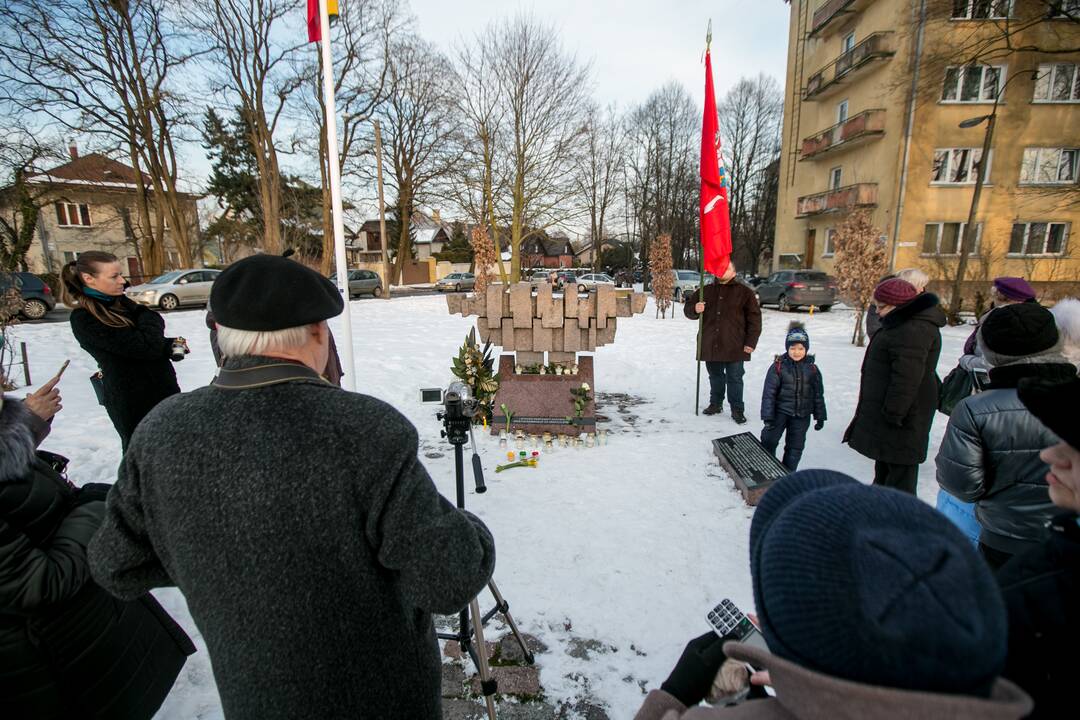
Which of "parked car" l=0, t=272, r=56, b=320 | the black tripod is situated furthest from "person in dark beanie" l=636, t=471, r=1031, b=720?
"parked car" l=0, t=272, r=56, b=320

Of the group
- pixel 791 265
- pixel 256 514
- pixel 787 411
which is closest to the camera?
pixel 256 514

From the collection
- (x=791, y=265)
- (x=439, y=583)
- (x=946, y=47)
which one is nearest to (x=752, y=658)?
(x=439, y=583)

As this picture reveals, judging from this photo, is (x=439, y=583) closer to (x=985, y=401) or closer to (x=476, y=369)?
(x=985, y=401)

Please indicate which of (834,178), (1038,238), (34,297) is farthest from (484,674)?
(834,178)

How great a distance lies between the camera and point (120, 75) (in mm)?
17594

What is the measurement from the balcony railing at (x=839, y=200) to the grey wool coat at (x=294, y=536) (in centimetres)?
2092

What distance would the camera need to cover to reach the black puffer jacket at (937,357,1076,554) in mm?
1971

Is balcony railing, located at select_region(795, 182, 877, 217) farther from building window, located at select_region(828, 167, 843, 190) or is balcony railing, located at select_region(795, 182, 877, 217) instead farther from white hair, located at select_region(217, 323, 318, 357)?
white hair, located at select_region(217, 323, 318, 357)

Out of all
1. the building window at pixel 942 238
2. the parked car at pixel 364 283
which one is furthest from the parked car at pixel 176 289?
the building window at pixel 942 238

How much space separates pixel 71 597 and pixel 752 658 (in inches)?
75.9

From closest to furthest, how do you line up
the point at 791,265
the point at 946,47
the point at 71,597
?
1. the point at 71,597
2. the point at 946,47
3. the point at 791,265

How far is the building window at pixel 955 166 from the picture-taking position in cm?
1831

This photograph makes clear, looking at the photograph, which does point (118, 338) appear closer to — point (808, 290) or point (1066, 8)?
point (808, 290)

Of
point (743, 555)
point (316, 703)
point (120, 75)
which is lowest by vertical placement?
point (743, 555)
